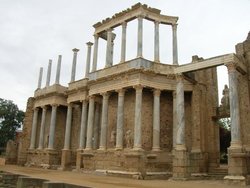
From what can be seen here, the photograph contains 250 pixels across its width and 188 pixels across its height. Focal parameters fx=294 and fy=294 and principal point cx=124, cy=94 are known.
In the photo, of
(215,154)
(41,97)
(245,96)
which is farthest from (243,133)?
(41,97)

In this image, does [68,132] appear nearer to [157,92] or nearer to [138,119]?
[138,119]

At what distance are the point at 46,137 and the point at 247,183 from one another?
21337 millimetres

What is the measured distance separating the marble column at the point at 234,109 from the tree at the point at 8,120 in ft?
161

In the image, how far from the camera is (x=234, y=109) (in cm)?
1631

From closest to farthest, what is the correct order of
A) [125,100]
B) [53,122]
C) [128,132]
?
[128,132] → [125,100] → [53,122]

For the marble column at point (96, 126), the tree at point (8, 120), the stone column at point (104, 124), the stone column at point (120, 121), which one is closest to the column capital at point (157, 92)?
the stone column at point (120, 121)

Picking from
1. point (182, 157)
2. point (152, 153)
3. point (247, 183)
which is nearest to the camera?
point (247, 183)

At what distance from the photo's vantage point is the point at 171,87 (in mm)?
21547

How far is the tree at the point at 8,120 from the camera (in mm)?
56250

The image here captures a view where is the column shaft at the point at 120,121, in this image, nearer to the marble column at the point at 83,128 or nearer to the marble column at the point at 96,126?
the marble column at the point at 96,126

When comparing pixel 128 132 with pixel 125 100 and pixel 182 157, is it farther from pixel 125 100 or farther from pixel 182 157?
pixel 182 157

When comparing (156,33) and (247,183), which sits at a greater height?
(156,33)

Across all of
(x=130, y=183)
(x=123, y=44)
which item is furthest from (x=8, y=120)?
(x=130, y=183)

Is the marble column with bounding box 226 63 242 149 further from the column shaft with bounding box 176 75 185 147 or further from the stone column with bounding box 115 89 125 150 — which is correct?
the stone column with bounding box 115 89 125 150
